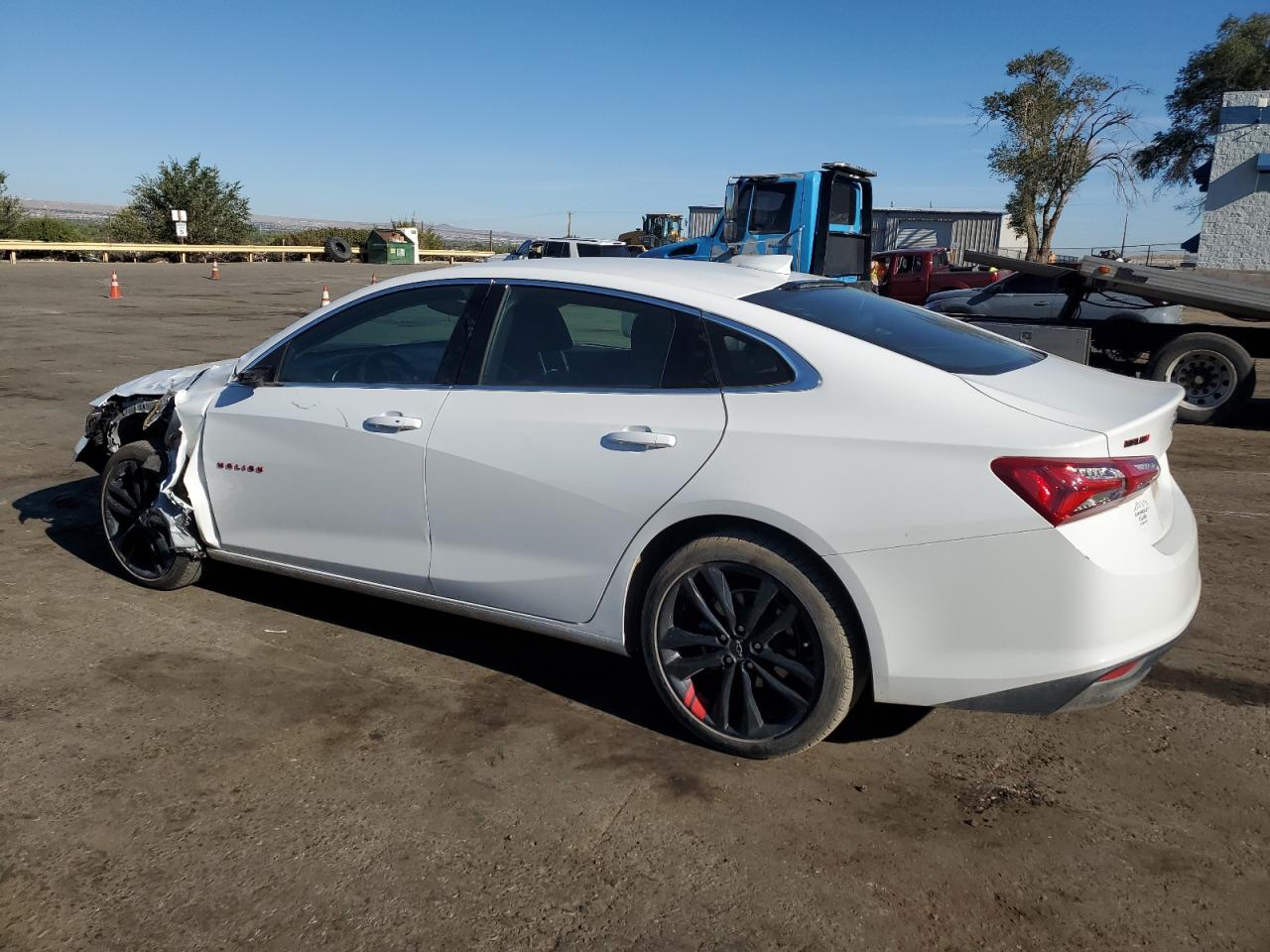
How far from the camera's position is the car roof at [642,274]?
3646 millimetres

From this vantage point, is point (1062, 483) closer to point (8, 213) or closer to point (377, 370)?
point (377, 370)

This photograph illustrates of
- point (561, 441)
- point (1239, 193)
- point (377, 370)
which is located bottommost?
point (561, 441)

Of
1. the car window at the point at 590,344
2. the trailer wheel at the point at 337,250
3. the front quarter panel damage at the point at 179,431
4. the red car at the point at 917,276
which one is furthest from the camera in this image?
the trailer wheel at the point at 337,250

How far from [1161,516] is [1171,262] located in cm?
5816

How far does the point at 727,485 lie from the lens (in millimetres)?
3168

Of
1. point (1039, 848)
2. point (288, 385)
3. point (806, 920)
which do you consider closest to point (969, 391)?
point (1039, 848)

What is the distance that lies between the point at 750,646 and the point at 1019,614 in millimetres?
817

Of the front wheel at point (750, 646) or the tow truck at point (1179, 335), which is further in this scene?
the tow truck at point (1179, 335)

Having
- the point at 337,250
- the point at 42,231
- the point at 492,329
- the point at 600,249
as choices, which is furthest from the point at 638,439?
the point at 42,231

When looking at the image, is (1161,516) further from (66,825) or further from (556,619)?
(66,825)

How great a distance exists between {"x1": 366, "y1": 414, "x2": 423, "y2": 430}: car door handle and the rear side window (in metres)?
1.32

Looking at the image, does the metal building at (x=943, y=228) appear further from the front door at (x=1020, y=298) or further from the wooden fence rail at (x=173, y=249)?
the front door at (x=1020, y=298)

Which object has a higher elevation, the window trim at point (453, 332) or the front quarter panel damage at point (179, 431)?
the window trim at point (453, 332)

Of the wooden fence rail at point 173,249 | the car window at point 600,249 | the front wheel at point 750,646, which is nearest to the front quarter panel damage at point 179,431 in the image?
the front wheel at point 750,646
